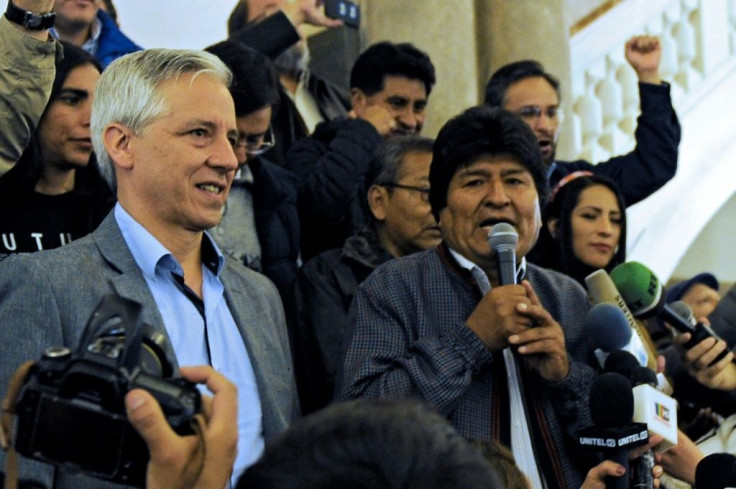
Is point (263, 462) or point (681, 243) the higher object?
point (263, 462)

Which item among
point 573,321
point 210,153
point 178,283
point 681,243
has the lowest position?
point 681,243

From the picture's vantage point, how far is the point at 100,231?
9.45ft

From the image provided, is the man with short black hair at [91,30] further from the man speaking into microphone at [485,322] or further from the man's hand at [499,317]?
the man's hand at [499,317]

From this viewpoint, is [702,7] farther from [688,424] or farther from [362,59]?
[688,424]

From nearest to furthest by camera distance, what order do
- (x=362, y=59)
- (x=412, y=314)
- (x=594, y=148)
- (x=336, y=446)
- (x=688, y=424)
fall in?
(x=336, y=446) → (x=412, y=314) → (x=688, y=424) → (x=362, y=59) → (x=594, y=148)

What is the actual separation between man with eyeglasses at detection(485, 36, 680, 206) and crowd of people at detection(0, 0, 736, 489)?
0.57 metres

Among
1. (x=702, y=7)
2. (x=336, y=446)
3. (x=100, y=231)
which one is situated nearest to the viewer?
(x=336, y=446)

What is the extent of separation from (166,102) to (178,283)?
1.27 ft

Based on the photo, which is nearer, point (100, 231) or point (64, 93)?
point (100, 231)

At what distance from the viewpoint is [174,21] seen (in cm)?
593

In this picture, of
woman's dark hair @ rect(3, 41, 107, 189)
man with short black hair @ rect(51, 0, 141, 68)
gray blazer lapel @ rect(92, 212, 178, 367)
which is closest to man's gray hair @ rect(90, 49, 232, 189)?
gray blazer lapel @ rect(92, 212, 178, 367)

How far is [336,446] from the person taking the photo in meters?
1.33

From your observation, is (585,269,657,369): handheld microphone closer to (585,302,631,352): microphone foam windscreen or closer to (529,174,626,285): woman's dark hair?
(585,302,631,352): microphone foam windscreen

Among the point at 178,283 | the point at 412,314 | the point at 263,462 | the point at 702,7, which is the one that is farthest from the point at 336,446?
the point at 702,7
